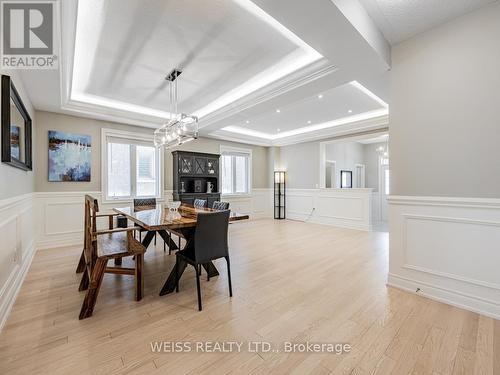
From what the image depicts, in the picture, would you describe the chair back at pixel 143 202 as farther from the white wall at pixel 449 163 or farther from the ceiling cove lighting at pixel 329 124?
the white wall at pixel 449 163

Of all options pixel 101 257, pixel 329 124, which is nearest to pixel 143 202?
pixel 101 257

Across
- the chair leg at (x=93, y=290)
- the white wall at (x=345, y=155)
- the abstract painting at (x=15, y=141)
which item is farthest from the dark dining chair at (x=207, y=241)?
the white wall at (x=345, y=155)

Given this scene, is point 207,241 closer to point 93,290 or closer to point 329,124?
point 93,290

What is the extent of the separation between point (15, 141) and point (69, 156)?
194 cm

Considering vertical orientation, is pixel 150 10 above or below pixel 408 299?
above

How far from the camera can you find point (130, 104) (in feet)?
14.4

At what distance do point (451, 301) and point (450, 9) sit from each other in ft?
8.75

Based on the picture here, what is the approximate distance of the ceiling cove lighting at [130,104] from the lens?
6.86 feet

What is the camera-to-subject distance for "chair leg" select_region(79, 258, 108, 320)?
1.90 m

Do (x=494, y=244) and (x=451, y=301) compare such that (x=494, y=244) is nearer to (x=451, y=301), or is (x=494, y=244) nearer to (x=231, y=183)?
(x=451, y=301)

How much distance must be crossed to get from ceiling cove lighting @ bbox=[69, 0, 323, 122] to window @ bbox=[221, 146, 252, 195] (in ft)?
6.99

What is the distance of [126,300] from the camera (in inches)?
86.5

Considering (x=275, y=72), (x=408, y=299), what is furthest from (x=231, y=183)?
(x=408, y=299)

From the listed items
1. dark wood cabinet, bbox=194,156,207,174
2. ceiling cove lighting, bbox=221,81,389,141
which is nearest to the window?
ceiling cove lighting, bbox=221,81,389,141
